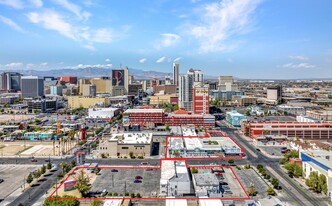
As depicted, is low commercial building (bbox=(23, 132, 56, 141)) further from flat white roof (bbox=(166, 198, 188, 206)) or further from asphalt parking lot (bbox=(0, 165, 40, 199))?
flat white roof (bbox=(166, 198, 188, 206))

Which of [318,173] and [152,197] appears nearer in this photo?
[152,197]

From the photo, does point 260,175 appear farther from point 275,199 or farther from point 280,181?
point 275,199

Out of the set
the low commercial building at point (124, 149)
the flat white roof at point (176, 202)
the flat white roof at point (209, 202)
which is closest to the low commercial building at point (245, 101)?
the low commercial building at point (124, 149)

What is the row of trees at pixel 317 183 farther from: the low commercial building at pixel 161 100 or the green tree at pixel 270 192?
the low commercial building at pixel 161 100

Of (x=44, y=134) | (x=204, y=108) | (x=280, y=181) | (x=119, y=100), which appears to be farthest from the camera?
(x=119, y=100)

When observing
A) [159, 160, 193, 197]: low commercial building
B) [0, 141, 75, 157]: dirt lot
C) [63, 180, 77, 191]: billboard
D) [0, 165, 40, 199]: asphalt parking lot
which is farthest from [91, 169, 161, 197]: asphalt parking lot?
[0, 141, 75, 157]: dirt lot

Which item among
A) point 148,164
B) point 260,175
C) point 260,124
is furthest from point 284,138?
point 148,164
